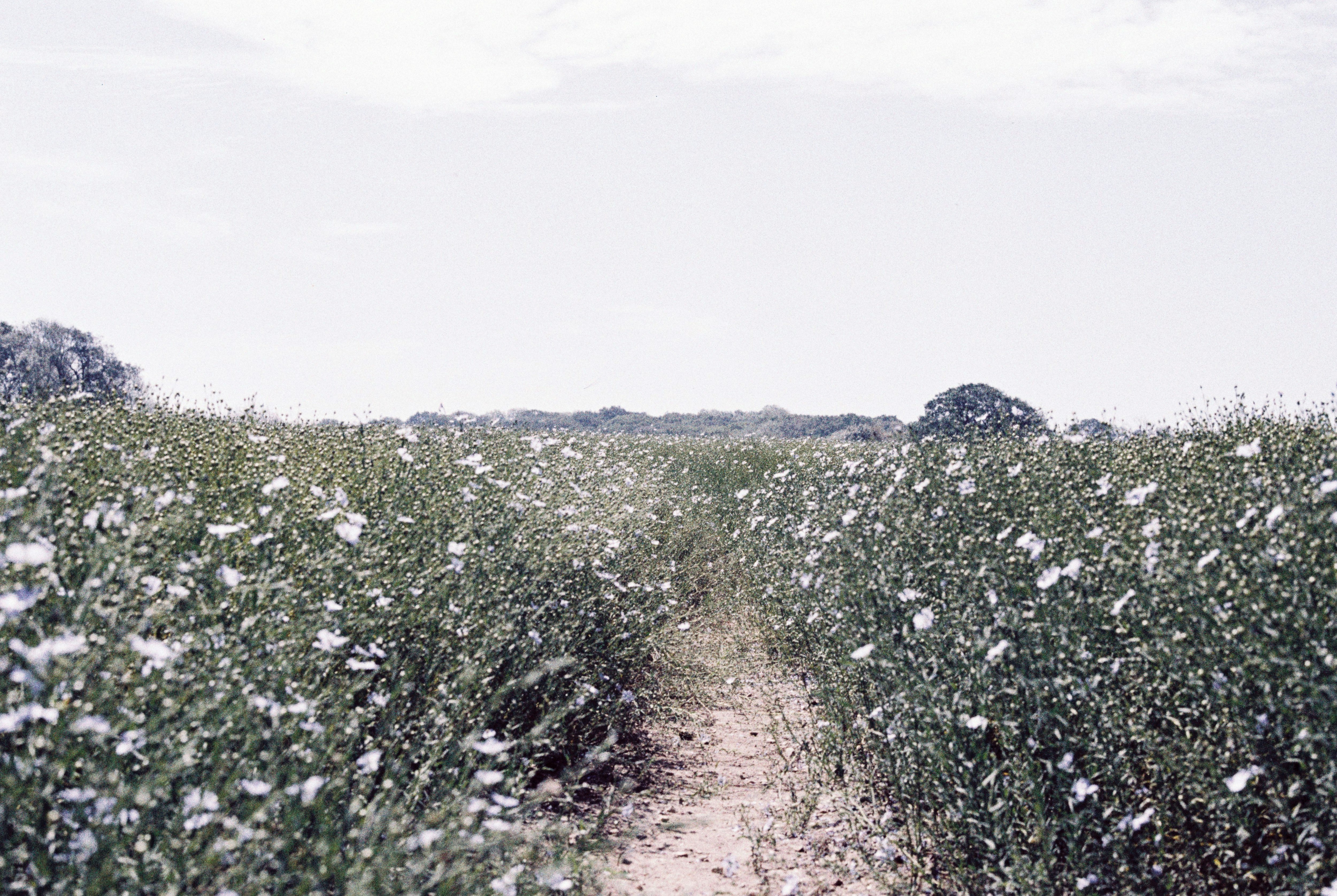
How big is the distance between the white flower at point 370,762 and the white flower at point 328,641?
283 millimetres

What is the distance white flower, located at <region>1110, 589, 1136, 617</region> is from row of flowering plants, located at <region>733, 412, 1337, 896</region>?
0.02m

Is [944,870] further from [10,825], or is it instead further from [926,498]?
[10,825]

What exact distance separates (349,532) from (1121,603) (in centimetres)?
225

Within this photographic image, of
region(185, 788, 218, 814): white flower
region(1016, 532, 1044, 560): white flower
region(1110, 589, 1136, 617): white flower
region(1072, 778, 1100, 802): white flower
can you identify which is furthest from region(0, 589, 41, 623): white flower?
region(1016, 532, 1044, 560): white flower

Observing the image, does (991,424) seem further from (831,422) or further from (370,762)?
(831,422)

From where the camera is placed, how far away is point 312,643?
8.84ft

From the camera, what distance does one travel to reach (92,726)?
174cm

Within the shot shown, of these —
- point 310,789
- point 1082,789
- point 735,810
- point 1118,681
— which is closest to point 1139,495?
point 1118,681

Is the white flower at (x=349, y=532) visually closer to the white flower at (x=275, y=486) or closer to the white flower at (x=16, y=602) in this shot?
the white flower at (x=275, y=486)

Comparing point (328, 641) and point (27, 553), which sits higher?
point (27, 553)

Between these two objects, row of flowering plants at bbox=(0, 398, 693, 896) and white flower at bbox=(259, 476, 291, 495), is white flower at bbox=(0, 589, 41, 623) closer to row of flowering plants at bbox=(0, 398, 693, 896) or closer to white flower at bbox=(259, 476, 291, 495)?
row of flowering plants at bbox=(0, 398, 693, 896)

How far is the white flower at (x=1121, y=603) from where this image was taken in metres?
2.54

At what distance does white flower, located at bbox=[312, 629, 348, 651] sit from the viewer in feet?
7.93

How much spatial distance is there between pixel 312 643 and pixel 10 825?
0.95 m
